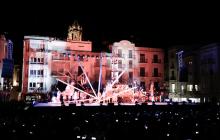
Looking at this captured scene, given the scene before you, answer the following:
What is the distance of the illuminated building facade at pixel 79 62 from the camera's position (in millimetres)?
54750

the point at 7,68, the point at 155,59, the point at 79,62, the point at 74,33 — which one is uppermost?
the point at 74,33

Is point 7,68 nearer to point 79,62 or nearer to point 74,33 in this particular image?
point 79,62

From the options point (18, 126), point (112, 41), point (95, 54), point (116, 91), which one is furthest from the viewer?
point (112, 41)

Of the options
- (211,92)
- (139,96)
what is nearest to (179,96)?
(211,92)

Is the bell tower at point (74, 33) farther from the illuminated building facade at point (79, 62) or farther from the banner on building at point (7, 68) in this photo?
the banner on building at point (7, 68)

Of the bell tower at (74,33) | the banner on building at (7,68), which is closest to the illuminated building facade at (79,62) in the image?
the bell tower at (74,33)

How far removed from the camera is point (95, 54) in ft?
193

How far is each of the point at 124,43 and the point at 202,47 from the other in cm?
1525

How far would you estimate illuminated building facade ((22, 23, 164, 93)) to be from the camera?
180 ft

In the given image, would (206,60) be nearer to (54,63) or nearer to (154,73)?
(154,73)

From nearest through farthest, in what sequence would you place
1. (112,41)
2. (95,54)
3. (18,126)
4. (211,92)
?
1. (18,126)
2. (211,92)
3. (95,54)
4. (112,41)

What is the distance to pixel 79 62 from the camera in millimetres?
57500

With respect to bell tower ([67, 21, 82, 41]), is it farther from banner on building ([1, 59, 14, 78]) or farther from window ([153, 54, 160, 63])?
banner on building ([1, 59, 14, 78])

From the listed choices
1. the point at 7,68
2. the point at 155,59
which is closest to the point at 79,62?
the point at 155,59
